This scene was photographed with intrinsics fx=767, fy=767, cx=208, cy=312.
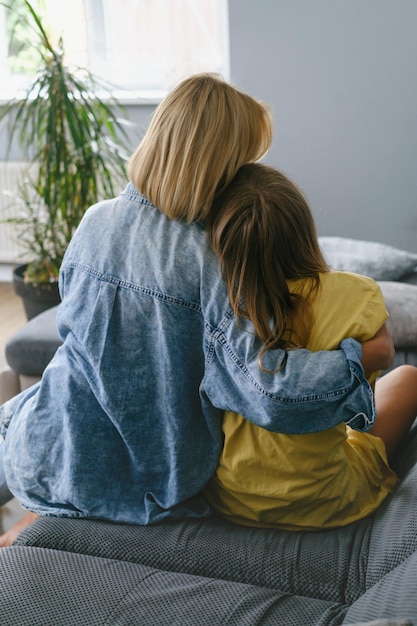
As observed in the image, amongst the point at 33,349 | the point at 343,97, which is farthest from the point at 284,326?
the point at 343,97

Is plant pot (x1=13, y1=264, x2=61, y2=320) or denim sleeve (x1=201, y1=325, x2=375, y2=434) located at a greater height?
denim sleeve (x1=201, y1=325, x2=375, y2=434)

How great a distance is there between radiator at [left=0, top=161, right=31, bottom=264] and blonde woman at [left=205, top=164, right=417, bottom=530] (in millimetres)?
2891

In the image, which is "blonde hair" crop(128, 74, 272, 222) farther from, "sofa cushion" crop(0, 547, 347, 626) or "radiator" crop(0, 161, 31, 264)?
"radiator" crop(0, 161, 31, 264)

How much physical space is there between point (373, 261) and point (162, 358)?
63.4 inches

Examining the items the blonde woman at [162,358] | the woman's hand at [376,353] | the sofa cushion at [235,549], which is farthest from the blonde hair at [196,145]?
the sofa cushion at [235,549]

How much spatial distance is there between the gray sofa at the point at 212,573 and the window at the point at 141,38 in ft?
9.51

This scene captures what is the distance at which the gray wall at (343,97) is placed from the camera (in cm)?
334

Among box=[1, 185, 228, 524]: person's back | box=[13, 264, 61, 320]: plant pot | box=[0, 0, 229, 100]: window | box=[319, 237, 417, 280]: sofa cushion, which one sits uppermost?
box=[0, 0, 229, 100]: window

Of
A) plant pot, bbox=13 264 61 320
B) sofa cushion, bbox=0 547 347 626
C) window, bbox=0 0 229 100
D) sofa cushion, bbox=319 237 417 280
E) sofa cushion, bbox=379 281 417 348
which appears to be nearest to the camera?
sofa cushion, bbox=0 547 347 626

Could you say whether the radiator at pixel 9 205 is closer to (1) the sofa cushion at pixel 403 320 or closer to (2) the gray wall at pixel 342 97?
(2) the gray wall at pixel 342 97

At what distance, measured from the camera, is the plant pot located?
10.9 feet

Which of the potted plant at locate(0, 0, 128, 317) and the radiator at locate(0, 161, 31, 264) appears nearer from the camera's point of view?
the potted plant at locate(0, 0, 128, 317)

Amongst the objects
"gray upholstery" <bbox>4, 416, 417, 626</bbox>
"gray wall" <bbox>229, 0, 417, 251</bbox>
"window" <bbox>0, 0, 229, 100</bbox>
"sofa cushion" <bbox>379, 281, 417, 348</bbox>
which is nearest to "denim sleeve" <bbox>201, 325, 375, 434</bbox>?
"gray upholstery" <bbox>4, 416, 417, 626</bbox>

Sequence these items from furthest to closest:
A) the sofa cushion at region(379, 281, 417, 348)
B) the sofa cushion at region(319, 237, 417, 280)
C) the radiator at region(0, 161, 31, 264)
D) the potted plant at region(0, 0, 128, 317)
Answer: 1. the radiator at region(0, 161, 31, 264)
2. the potted plant at region(0, 0, 128, 317)
3. the sofa cushion at region(319, 237, 417, 280)
4. the sofa cushion at region(379, 281, 417, 348)
